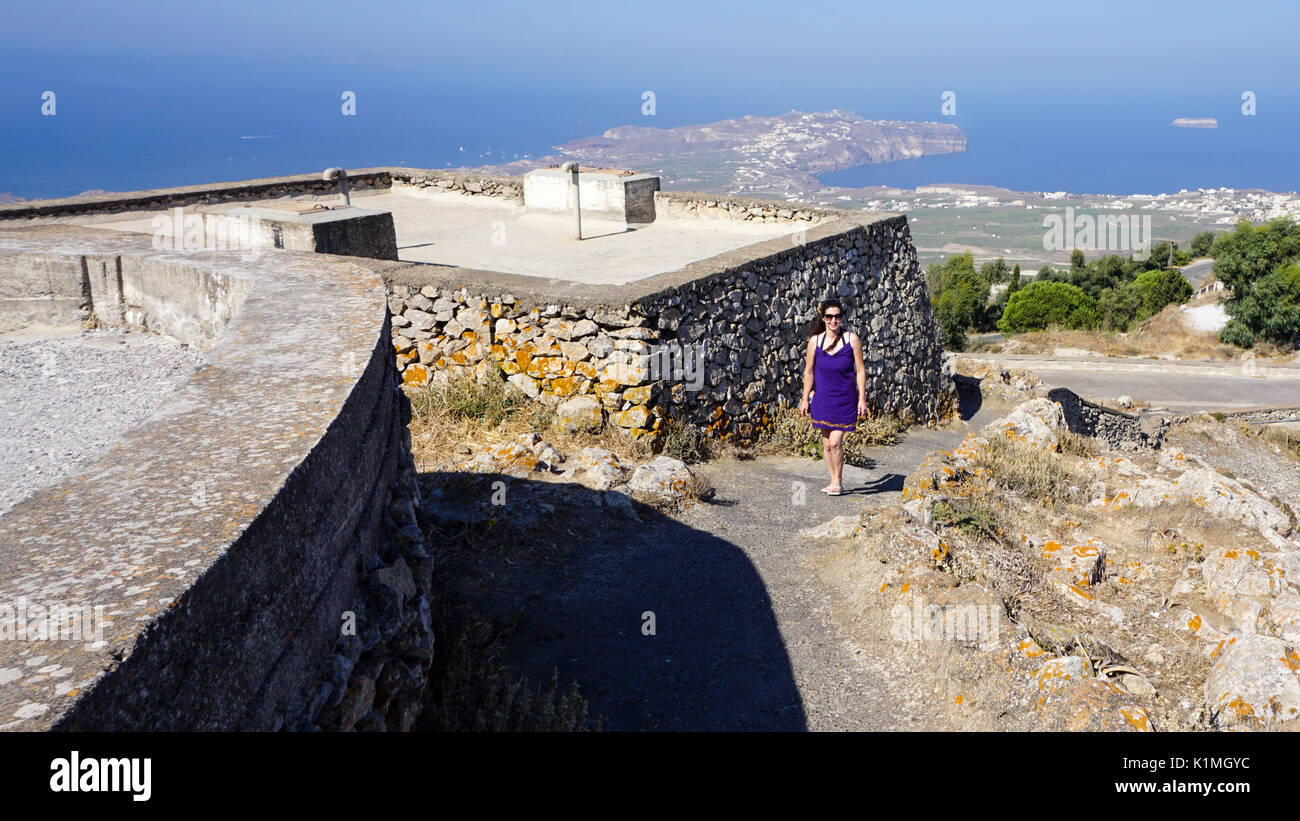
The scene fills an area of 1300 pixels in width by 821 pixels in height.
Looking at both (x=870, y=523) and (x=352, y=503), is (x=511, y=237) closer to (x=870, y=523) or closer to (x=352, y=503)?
(x=870, y=523)

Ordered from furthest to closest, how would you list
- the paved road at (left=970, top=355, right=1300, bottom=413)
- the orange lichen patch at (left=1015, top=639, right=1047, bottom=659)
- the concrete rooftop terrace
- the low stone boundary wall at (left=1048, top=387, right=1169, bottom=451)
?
the paved road at (left=970, top=355, right=1300, bottom=413) < the low stone boundary wall at (left=1048, top=387, right=1169, bottom=451) < the concrete rooftop terrace < the orange lichen patch at (left=1015, top=639, right=1047, bottom=659)

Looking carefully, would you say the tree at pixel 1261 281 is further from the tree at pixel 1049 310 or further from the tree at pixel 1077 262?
the tree at pixel 1077 262

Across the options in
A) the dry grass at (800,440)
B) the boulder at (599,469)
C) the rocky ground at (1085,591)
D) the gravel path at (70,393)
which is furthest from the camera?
the dry grass at (800,440)

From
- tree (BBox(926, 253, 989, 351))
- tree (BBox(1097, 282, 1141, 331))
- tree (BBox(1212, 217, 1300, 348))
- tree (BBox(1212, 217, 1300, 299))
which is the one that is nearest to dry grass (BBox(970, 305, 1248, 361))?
tree (BBox(1212, 217, 1300, 348))

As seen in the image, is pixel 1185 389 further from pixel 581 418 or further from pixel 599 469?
pixel 599 469

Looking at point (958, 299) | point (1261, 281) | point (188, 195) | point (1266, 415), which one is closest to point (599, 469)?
point (188, 195)

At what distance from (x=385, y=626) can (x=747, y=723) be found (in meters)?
2.04

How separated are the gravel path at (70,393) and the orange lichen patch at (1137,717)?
4.25 metres

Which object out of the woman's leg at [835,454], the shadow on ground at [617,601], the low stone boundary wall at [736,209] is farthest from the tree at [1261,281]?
the shadow on ground at [617,601]

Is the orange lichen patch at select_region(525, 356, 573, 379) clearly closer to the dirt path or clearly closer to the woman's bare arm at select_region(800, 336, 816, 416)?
the dirt path

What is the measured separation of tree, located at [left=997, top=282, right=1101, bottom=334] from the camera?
44688 mm

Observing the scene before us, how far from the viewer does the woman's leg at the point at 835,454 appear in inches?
302

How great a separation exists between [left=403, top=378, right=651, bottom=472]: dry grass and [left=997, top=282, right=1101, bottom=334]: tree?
41525 millimetres

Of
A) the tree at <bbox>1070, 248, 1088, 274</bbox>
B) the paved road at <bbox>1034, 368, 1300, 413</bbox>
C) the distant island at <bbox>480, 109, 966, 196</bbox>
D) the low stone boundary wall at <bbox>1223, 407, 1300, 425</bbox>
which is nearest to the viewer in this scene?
the low stone boundary wall at <bbox>1223, 407, 1300, 425</bbox>
